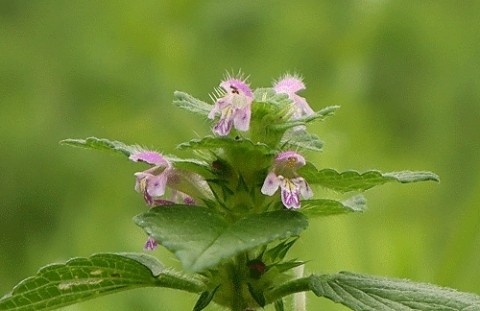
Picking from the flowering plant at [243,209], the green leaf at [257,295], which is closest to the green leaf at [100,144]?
the flowering plant at [243,209]

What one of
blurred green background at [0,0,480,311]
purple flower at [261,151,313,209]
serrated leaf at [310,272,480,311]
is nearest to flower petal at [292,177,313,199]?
purple flower at [261,151,313,209]

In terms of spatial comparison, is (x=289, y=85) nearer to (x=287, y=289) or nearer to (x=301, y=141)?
(x=301, y=141)

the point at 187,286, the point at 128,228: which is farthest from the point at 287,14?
the point at 187,286

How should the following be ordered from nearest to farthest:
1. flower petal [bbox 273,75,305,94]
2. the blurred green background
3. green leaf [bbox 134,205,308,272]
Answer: green leaf [bbox 134,205,308,272], flower petal [bbox 273,75,305,94], the blurred green background

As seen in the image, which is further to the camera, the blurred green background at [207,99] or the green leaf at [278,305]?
the blurred green background at [207,99]

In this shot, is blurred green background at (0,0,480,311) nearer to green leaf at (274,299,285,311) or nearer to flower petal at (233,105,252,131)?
green leaf at (274,299,285,311)

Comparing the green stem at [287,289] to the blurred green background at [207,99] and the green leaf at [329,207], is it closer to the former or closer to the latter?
the green leaf at [329,207]
